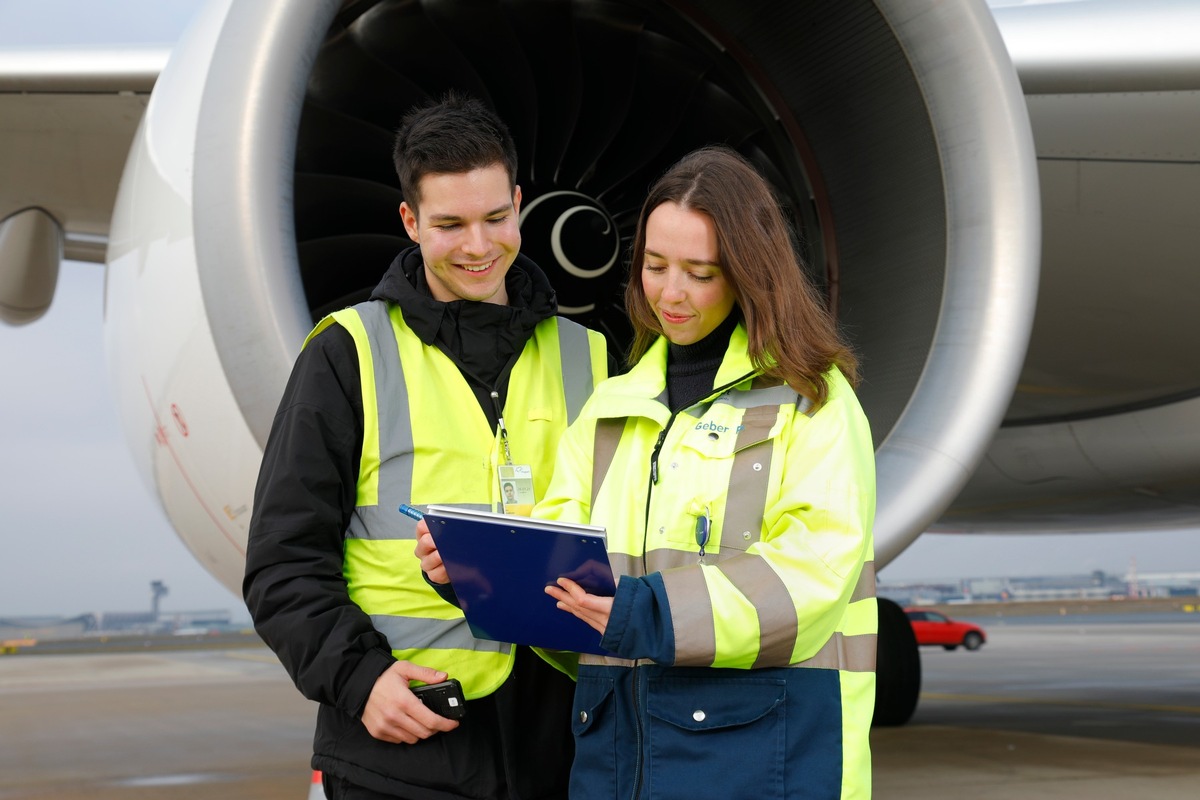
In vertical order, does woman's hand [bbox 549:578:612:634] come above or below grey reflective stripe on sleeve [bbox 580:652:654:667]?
above

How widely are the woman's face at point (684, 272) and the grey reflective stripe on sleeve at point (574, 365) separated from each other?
0.86ft

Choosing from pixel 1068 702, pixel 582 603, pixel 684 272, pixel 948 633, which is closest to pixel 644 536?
pixel 582 603

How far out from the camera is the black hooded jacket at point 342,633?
4.33ft

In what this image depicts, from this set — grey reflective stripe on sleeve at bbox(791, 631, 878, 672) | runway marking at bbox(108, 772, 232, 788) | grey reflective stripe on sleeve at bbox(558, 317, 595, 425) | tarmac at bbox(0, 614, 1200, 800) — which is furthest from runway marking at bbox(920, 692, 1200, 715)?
grey reflective stripe on sleeve at bbox(791, 631, 878, 672)

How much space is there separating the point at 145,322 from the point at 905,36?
1598mm

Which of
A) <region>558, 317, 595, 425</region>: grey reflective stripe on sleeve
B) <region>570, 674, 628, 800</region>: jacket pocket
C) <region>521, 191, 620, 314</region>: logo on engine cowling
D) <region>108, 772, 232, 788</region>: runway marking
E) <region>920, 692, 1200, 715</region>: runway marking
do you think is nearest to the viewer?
<region>570, 674, 628, 800</region>: jacket pocket

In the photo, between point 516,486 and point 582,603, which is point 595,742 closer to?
point 582,603

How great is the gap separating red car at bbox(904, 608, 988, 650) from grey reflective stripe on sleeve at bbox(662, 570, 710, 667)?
16529 mm

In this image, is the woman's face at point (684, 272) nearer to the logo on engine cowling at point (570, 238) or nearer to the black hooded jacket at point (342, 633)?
the black hooded jacket at point (342, 633)

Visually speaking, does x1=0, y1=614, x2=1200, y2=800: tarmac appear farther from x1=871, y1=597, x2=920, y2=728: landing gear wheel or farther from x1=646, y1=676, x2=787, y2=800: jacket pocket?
x1=646, y1=676, x2=787, y2=800: jacket pocket

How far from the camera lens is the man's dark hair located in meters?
1.46

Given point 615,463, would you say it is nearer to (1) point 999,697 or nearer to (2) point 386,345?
(2) point 386,345

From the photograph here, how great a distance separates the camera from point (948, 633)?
57.6 ft

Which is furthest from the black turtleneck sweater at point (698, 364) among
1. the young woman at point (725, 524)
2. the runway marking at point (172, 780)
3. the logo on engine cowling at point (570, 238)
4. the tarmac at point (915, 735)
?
the runway marking at point (172, 780)
